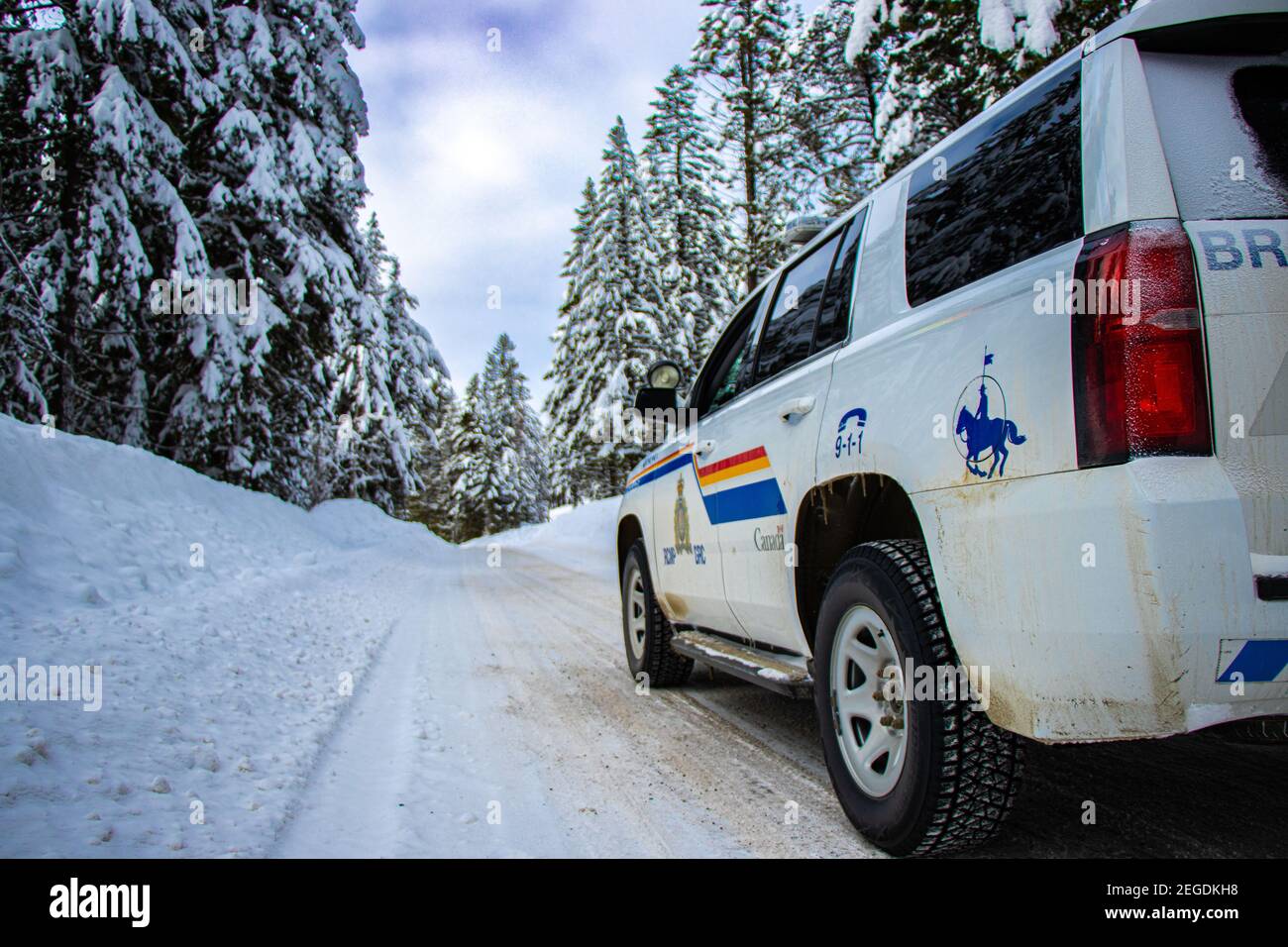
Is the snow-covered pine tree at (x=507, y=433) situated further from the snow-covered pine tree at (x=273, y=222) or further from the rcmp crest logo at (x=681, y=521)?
the rcmp crest logo at (x=681, y=521)

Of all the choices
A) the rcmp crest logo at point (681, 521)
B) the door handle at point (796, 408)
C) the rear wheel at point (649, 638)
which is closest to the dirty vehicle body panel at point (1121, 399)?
the door handle at point (796, 408)

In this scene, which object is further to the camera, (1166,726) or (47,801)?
(47,801)

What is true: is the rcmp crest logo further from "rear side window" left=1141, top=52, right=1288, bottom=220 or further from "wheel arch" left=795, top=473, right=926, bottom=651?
"rear side window" left=1141, top=52, right=1288, bottom=220

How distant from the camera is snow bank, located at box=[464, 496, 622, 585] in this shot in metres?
17.5

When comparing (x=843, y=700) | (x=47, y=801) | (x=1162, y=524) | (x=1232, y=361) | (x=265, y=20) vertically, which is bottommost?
(x=47, y=801)

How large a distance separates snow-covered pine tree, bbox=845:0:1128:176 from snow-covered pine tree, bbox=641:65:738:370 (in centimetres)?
1688

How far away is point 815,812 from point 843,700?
530 millimetres

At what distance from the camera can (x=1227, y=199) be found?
174cm

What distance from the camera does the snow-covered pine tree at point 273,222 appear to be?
1181cm

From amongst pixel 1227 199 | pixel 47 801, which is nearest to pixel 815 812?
pixel 1227 199

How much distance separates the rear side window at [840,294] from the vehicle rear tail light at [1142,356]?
1.20 metres

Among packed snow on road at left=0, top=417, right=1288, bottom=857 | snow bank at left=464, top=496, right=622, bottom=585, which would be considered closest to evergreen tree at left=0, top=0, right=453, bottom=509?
packed snow on road at left=0, top=417, right=1288, bottom=857
